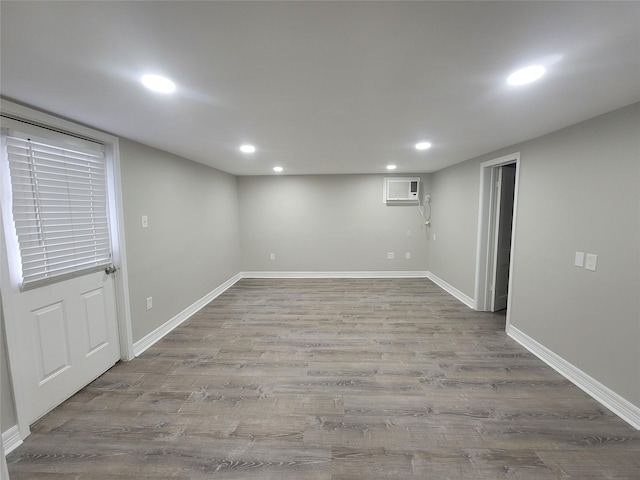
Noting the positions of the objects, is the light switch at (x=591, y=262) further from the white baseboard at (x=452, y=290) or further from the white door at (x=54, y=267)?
the white door at (x=54, y=267)

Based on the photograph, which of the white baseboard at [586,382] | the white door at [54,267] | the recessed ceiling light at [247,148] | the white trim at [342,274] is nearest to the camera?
the white door at [54,267]

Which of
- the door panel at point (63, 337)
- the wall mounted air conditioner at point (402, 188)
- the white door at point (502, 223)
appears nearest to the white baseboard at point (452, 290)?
the white door at point (502, 223)

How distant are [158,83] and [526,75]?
1977 mm

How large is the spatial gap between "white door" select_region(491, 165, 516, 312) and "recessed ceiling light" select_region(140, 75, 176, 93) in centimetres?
385

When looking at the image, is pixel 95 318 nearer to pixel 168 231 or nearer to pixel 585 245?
pixel 168 231

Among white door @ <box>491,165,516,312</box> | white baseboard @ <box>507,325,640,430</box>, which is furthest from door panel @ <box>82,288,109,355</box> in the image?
white door @ <box>491,165,516,312</box>

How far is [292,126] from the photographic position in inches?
89.0

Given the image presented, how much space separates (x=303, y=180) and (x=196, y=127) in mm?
3376

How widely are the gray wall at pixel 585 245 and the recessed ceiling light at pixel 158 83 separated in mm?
2976

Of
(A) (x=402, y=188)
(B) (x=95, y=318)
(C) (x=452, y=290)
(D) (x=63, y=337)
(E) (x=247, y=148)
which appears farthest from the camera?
(A) (x=402, y=188)

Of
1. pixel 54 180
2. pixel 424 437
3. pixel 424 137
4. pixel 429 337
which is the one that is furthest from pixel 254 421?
pixel 424 137

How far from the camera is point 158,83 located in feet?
4.84

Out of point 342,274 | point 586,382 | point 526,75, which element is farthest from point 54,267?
point 342,274

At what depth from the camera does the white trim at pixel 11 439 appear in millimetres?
1636
